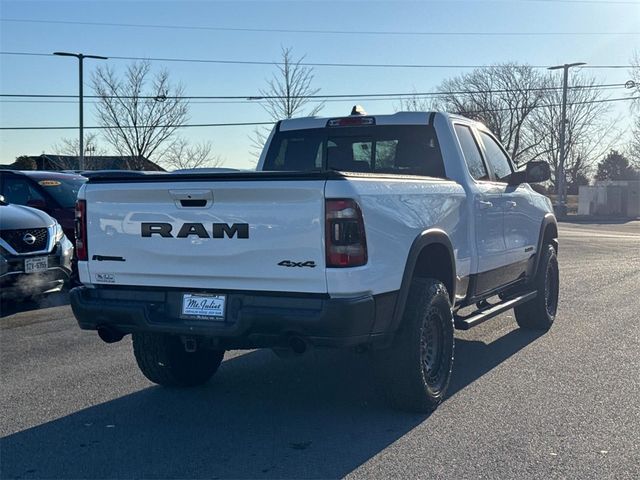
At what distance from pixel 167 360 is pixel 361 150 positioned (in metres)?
2.48

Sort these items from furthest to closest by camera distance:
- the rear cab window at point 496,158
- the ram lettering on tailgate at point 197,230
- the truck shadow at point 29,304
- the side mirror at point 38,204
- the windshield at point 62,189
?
the windshield at point 62,189, the side mirror at point 38,204, the truck shadow at point 29,304, the rear cab window at point 496,158, the ram lettering on tailgate at point 197,230

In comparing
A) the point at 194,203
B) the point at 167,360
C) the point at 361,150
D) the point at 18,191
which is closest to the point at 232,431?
the point at 167,360

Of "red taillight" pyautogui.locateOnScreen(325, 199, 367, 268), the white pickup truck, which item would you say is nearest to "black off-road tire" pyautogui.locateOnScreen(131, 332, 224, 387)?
the white pickup truck

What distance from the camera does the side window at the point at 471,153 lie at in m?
6.66

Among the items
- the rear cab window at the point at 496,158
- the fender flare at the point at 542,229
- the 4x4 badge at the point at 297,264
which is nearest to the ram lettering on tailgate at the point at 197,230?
the 4x4 badge at the point at 297,264

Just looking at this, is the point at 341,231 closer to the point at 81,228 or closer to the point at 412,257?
the point at 412,257

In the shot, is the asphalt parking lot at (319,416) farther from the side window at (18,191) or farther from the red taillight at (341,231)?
the side window at (18,191)

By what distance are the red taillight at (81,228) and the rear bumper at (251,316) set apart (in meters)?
0.24

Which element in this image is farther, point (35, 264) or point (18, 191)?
point (18, 191)

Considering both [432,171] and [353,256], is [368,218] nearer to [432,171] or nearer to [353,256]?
[353,256]

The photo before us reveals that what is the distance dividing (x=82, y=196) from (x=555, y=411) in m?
3.49

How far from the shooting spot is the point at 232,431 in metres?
4.91

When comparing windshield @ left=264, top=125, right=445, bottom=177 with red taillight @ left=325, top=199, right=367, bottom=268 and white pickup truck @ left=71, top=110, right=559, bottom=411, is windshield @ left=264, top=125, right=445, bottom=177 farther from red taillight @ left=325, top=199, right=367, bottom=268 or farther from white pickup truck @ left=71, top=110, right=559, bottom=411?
red taillight @ left=325, top=199, right=367, bottom=268

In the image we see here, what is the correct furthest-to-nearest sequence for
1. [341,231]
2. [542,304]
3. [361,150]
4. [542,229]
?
1. [542,229]
2. [542,304]
3. [361,150]
4. [341,231]
